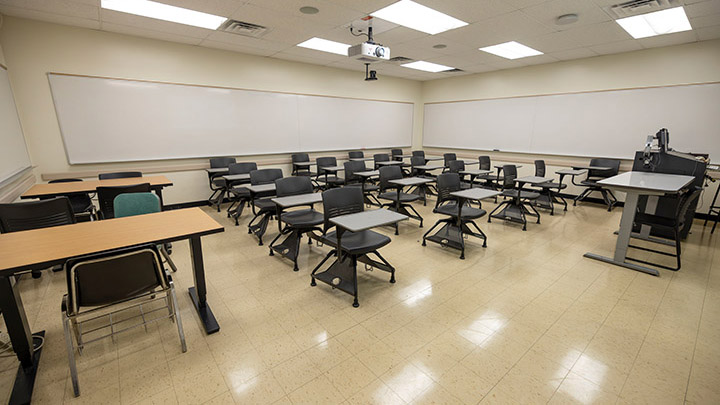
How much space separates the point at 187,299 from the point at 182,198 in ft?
12.0

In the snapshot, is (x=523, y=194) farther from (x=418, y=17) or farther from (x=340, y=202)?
(x=340, y=202)

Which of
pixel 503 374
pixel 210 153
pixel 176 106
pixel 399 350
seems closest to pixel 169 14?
pixel 176 106

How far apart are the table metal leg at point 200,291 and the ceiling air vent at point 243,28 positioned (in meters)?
3.48

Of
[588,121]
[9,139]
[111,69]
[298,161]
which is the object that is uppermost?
[111,69]

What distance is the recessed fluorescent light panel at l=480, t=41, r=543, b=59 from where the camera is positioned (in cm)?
554

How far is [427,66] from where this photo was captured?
729 centimetres

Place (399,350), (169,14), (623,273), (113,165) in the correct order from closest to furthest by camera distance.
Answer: (399,350) → (623,273) → (169,14) → (113,165)

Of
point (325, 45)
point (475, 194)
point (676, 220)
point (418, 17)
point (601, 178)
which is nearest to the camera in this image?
point (676, 220)

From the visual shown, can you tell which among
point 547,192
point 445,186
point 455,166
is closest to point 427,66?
point 455,166

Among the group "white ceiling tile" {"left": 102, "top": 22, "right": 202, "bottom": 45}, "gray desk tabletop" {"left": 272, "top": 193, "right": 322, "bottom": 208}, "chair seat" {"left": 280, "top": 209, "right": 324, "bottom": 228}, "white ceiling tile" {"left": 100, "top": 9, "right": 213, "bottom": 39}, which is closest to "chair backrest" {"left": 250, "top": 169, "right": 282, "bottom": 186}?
"chair seat" {"left": 280, "top": 209, "right": 324, "bottom": 228}

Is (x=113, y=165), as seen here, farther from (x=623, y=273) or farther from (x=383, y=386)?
(x=623, y=273)

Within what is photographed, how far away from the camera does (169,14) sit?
162 inches

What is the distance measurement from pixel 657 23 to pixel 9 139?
8.91 meters

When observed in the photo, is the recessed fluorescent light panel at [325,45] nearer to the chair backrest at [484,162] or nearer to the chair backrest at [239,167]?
the chair backrest at [239,167]
